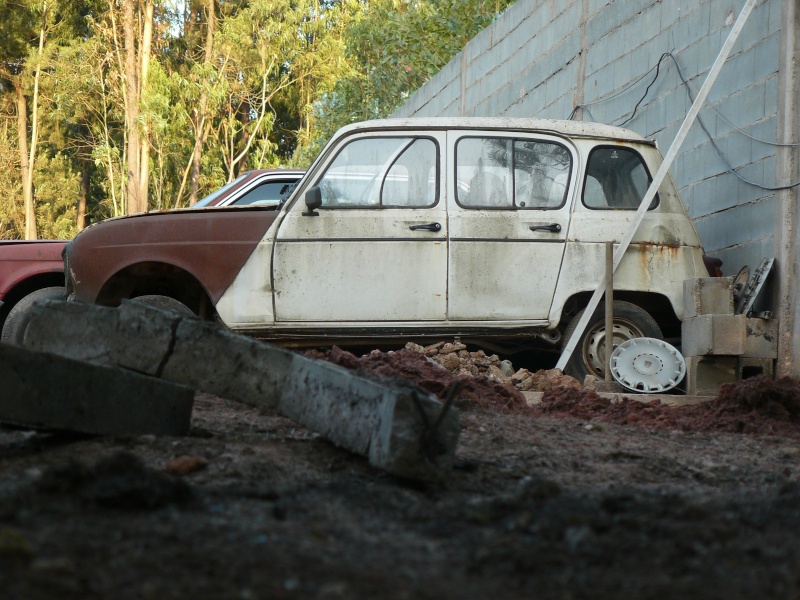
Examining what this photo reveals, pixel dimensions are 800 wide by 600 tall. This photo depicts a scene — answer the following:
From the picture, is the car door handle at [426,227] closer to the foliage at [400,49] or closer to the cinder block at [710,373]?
the cinder block at [710,373]

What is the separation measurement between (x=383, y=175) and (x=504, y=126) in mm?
950

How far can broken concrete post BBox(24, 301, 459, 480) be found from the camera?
12.2 feet

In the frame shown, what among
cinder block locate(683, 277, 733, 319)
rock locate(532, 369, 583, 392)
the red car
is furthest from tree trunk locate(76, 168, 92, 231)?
cinder block locate(683, 277, 733, 319)

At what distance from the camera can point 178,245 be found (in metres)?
7.54

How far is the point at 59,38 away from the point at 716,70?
98.7 ft

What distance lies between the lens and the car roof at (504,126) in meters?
7.61

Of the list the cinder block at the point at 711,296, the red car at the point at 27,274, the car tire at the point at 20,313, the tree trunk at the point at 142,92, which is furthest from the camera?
the tree trunk at the point at 142,92

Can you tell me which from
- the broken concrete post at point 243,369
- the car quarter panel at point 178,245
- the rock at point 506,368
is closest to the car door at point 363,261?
the car quarter panel at point 178,245

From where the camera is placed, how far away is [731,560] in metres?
2.63

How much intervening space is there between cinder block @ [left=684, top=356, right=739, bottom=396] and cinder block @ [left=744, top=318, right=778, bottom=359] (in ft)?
0.62

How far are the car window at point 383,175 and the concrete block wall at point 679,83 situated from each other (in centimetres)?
225

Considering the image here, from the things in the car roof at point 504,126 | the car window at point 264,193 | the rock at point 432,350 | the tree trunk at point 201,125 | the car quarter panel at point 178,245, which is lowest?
the rock at point 432,350

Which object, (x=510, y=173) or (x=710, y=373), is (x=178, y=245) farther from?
(x=710, y=373)

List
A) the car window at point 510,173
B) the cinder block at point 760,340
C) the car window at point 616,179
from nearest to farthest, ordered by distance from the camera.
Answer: the cinder block at point 760,340, the car window at point 510,173, the car window at point 616,179
